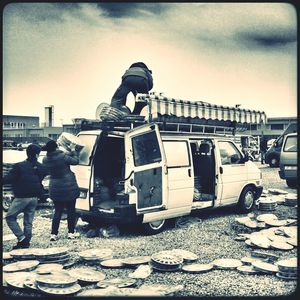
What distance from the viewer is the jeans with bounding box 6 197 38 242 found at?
226 inches

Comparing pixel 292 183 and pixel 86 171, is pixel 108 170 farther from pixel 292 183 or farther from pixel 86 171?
pixel 292 183

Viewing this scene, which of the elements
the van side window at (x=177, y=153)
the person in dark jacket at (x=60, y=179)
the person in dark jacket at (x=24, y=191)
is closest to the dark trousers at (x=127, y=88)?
the van side window at (x=177, y=153)

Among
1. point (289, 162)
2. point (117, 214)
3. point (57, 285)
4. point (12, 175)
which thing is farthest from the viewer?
Result: point (289, 162)

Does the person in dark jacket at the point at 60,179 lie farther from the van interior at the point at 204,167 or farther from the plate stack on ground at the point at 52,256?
the van interior at the point at 204,167

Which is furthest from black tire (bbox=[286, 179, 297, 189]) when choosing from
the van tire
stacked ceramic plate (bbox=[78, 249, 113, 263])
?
stacked ceramic plate (bbox=[78, 249, 113, 263])

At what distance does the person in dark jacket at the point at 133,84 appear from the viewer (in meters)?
7.55

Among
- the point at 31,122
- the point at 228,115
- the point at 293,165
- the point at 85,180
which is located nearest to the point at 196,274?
the point at 85,180

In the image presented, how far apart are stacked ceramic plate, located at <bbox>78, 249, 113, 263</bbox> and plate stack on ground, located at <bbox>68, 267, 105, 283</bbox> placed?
32 cm

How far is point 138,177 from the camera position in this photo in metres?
6.39

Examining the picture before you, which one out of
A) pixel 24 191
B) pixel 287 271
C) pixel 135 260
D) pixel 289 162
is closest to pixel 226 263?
pixel 287 271

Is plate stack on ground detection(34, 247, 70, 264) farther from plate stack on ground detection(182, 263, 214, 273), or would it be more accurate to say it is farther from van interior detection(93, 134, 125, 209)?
plate stack on ground detection(182, 263, 214, 273)

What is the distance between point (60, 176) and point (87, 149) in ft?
2.24

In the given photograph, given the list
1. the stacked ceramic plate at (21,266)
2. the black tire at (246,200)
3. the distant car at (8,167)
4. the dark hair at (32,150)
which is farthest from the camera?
the distant car at (8,167)

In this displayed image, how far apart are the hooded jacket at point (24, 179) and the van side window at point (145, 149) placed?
157 cm
